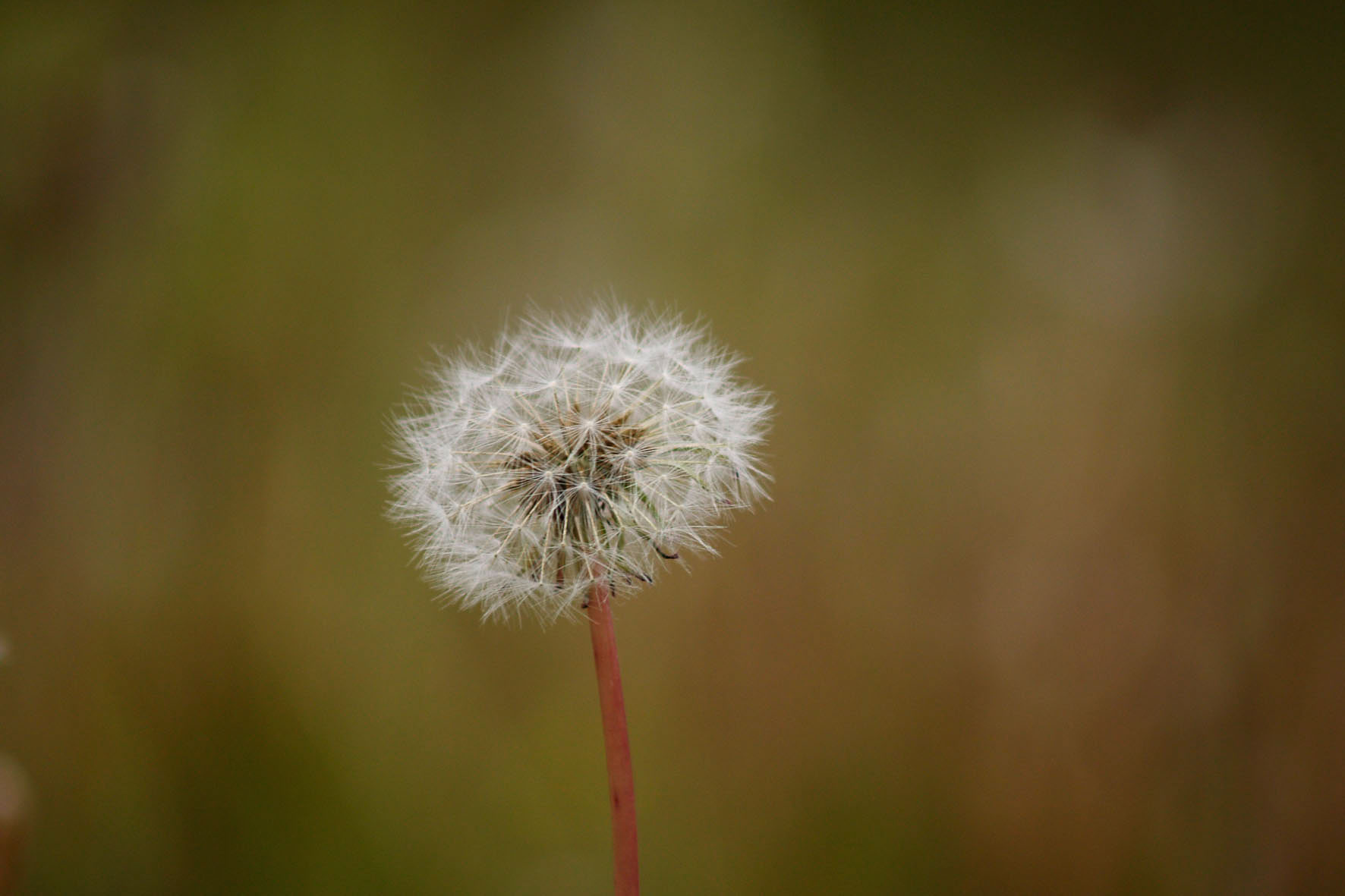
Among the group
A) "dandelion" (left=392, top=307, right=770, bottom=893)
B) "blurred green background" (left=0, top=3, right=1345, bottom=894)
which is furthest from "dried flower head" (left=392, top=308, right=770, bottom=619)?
"blurred green background" (left=0, top=3, right=1345, bottom=894)

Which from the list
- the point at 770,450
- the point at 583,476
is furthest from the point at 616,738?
the point at 770,450

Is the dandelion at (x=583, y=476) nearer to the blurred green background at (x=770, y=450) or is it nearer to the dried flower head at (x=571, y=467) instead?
the dried flower head at (x=571, y=467)

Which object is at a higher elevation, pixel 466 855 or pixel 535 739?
pixel 535 739

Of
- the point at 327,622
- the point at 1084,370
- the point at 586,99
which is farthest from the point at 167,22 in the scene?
the point at 1084,370

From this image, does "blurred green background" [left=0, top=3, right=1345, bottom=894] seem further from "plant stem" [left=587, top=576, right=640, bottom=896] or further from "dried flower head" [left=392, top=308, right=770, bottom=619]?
"plant stem" [left=587, top=576, right=640, bottom=896]

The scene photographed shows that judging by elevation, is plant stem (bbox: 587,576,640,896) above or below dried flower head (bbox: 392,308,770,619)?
below

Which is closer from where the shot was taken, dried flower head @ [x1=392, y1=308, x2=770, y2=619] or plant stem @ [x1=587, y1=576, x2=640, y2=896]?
plant stem @ [x1=587, y1=576, x2=640, y2=896]

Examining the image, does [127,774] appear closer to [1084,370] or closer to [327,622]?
[327,622]
